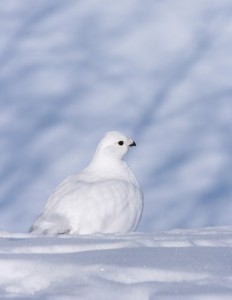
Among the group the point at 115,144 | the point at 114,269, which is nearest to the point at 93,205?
the point at 115,144

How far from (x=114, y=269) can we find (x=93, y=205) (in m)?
4.05

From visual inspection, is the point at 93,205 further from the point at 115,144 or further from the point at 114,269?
the point at 114,269

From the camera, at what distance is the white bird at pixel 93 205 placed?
6.98 metres

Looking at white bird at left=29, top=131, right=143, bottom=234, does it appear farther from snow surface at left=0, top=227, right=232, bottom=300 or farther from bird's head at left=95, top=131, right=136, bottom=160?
snow surface at left=0, top=227, right=232, bottom=300

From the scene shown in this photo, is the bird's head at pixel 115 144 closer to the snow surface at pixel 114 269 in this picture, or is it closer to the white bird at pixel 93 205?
the white bird at pixel 93 205

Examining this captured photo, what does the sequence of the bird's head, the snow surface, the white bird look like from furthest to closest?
the bird's head, the white bird, the snow surface

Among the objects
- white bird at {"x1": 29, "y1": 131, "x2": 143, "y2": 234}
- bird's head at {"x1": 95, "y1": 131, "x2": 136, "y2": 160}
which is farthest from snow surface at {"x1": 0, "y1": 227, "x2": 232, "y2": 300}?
bird's head at {"x1": 95, "y1": 131, "x2": 136, "y2": 160}

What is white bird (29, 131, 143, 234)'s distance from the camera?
6.98 meters

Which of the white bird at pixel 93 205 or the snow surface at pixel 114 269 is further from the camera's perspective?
the white bird at pixel 93 205

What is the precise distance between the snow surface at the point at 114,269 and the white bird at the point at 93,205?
301cm

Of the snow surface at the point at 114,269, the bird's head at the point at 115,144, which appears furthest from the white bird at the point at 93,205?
the snow surface at the point at 114,269

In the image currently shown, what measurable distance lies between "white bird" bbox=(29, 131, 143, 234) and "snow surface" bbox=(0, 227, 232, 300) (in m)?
3.01

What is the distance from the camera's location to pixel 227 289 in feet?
9.44

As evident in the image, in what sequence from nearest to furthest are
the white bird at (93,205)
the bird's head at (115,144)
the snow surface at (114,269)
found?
the snow surface at (114,269)
the white bird at (93,205)
the bird's head at (115,144)
